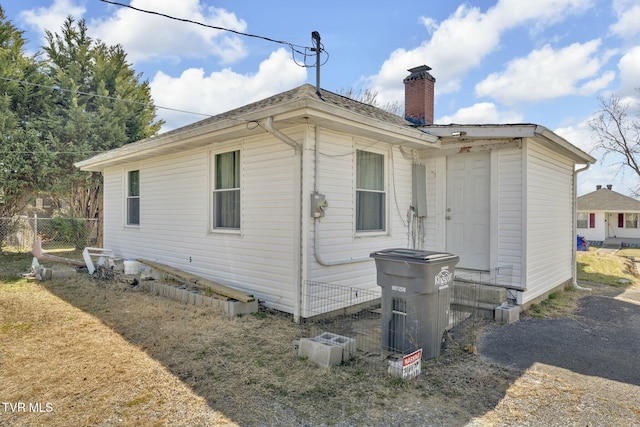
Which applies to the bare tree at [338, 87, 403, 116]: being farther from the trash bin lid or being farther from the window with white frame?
the trash bin lid

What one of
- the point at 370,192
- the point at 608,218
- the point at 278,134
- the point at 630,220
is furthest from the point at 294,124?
the point at 630,220

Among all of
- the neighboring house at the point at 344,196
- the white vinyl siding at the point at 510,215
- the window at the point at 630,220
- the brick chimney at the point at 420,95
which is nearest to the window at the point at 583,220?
the window at the point at 630,220

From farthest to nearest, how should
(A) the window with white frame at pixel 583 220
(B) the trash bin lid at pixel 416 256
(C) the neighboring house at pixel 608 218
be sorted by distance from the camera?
1. (A) the window with white frame at pixel 583 220
2. (C) the neighboring house at pixel 608 218
3. (B) the trash bin lid at pixel 416 256

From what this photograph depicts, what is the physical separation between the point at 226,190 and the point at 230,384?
3.79 metres

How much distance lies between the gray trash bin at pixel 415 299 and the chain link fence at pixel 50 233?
12.6 metres

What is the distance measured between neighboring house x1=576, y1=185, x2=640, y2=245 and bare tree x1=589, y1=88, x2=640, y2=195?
22.3 feet

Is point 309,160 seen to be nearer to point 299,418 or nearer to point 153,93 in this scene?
point 299,418

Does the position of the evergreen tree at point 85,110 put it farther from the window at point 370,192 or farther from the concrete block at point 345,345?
the concrete block at point 345,345

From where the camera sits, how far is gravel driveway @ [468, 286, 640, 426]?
2865 millimetres

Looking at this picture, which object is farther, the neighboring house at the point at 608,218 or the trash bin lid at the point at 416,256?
the neighboring house at the point at 608,218

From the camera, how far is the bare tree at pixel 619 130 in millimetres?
18281

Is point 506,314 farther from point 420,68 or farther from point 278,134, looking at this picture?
point 420,68

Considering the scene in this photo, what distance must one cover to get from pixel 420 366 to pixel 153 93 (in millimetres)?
18156

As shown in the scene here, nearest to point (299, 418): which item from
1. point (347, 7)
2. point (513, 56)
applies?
point (347, 7)
